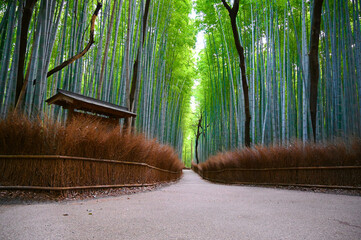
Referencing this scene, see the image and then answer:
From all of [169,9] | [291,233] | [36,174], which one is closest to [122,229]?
[291,233]

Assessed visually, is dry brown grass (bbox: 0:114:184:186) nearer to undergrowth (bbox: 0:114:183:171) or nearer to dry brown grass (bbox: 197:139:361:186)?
undergrowth (bbox: 0:114:183:171)

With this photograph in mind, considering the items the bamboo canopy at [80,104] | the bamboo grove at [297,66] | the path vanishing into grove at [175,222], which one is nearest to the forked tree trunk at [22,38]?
the bamboo canopy at [80,104]

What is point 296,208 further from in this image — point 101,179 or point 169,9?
point 169,9

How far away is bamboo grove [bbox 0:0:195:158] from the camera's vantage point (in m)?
3.29

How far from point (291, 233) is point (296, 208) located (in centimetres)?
86

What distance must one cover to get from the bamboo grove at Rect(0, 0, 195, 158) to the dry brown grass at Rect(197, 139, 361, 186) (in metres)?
2.79

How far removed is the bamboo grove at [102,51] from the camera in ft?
10.8

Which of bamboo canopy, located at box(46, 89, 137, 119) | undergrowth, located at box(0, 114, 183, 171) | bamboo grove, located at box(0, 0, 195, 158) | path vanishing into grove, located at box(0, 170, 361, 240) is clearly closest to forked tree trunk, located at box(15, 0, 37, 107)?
bamboo grove, located at box(0, 0, 195, 158)

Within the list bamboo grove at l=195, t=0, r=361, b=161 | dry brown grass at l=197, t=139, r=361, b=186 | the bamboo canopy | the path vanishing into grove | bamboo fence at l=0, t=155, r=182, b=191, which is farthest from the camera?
bamboo grove at l=195, t=0, r=361, b=161

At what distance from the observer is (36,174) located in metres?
2.29

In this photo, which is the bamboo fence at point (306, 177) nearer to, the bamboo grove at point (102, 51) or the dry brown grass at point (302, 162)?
the dry brown grass at point (302, 162)

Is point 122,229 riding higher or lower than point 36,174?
lower

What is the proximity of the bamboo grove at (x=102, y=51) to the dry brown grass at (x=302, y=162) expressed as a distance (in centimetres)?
279

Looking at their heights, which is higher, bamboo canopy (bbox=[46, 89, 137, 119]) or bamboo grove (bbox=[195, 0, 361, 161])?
bamboo grove (bbox=[195, 0, 361, 161])
